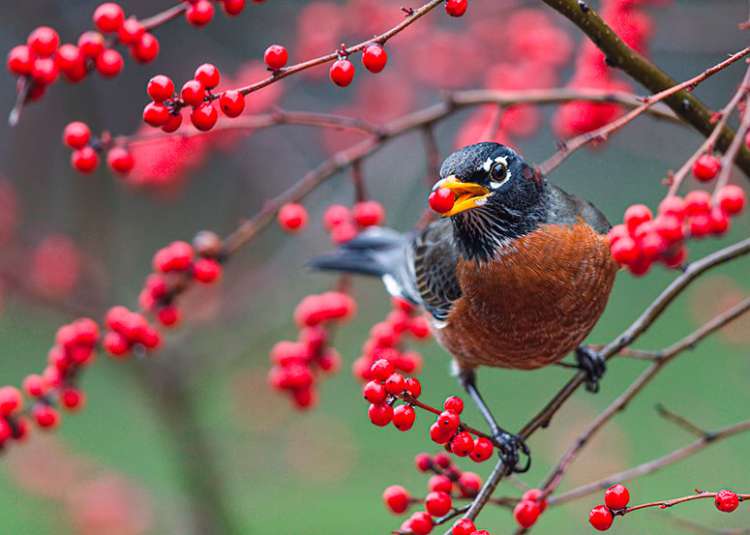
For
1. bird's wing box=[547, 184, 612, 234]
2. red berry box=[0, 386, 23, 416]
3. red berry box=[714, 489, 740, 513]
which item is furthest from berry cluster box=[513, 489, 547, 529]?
red berry box=[0, 386, 23, 416]

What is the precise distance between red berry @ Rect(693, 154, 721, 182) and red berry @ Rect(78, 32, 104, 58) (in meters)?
1.06

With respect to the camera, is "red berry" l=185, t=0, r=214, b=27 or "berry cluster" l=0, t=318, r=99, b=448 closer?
"red berry" l=185, t=0, r=214, b=27

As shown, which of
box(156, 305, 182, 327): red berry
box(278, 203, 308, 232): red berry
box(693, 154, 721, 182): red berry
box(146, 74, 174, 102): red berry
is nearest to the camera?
box(693, 154, 721, 182): red berry

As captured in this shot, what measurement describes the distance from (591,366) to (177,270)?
3.31ft

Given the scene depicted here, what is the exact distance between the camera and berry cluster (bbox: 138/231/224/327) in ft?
7.11

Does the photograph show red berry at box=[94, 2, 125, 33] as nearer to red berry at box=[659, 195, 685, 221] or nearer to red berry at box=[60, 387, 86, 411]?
red berry at box=[60, 387, 86, 411]

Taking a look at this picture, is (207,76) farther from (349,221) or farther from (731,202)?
(349,221)

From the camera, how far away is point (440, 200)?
166 centimetres

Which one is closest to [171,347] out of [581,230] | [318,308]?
[318,308]

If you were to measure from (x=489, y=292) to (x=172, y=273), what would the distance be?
737mm

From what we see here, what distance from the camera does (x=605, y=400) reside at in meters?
6.59

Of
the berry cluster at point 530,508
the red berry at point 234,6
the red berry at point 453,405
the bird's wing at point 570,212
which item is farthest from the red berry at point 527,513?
the red berry at point 234,6

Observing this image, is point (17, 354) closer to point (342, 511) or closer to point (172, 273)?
point (342, 511)

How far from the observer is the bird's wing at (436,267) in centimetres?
242
